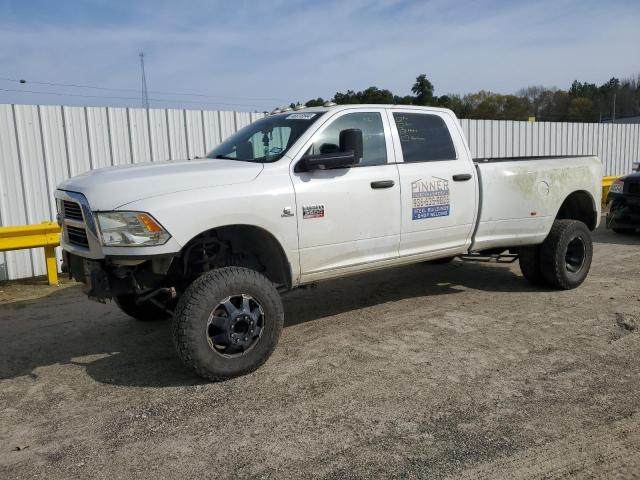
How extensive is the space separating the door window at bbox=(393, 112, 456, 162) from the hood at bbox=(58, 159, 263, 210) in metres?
1.54

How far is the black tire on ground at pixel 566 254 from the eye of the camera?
239 inches

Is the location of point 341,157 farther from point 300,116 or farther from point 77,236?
point 77,236

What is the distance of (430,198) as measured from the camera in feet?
16.7

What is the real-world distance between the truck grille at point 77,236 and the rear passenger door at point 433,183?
8.56 feet

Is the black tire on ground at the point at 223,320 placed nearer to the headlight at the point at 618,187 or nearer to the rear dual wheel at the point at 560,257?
the rear dual wheel at the point at 560,257

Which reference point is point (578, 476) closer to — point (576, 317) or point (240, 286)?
point (240, 286)

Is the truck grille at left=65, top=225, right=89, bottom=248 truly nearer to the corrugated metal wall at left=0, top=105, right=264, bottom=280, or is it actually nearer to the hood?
the hood

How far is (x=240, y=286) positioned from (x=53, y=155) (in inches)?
211

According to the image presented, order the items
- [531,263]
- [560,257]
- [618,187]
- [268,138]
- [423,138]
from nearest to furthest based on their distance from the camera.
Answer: [268,138]
[423,138]
[560,257]
[531,263]
[618,187]

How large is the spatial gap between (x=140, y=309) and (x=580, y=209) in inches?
206

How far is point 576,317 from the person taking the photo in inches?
206

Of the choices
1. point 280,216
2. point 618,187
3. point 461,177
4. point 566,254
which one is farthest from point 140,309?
point 618,187

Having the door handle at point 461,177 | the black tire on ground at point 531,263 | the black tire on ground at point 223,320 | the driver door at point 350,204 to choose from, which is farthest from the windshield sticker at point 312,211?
the black tire on ground at point 531,263

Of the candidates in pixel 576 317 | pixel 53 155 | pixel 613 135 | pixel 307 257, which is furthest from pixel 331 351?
pixel 613 135
